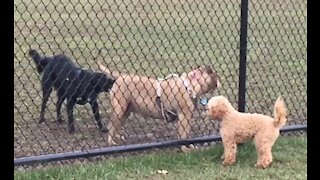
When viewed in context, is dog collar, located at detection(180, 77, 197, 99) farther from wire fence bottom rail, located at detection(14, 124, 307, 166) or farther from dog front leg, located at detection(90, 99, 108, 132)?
dog front leg, located at detection(90, 99, 108, 132)

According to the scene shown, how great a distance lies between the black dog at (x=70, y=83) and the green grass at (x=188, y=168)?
0.94m

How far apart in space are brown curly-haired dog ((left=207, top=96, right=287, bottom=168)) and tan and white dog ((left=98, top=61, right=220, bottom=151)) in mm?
582

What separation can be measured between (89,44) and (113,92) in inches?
167

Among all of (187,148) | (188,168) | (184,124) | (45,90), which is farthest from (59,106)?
(188,168)

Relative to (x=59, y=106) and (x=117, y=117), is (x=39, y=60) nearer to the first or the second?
(x=59, y=106)

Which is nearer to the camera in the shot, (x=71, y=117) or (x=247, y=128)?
(x=247, y=128)

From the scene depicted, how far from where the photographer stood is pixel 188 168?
443 centimetres

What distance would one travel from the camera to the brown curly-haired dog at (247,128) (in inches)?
172

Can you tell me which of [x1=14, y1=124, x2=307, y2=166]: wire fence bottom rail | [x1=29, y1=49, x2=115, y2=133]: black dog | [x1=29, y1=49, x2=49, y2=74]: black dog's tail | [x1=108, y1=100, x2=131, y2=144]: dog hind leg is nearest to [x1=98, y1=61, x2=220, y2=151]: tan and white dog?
[x1=108, y1=100, x2=131, y2=144]: dog hind leg

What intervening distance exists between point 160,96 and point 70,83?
790 millimetres

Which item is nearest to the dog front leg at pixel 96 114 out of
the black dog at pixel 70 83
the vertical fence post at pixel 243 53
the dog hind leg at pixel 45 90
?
the black dog at pixel 70 83

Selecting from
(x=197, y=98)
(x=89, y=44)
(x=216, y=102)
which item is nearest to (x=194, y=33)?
(x=89, y=44)
